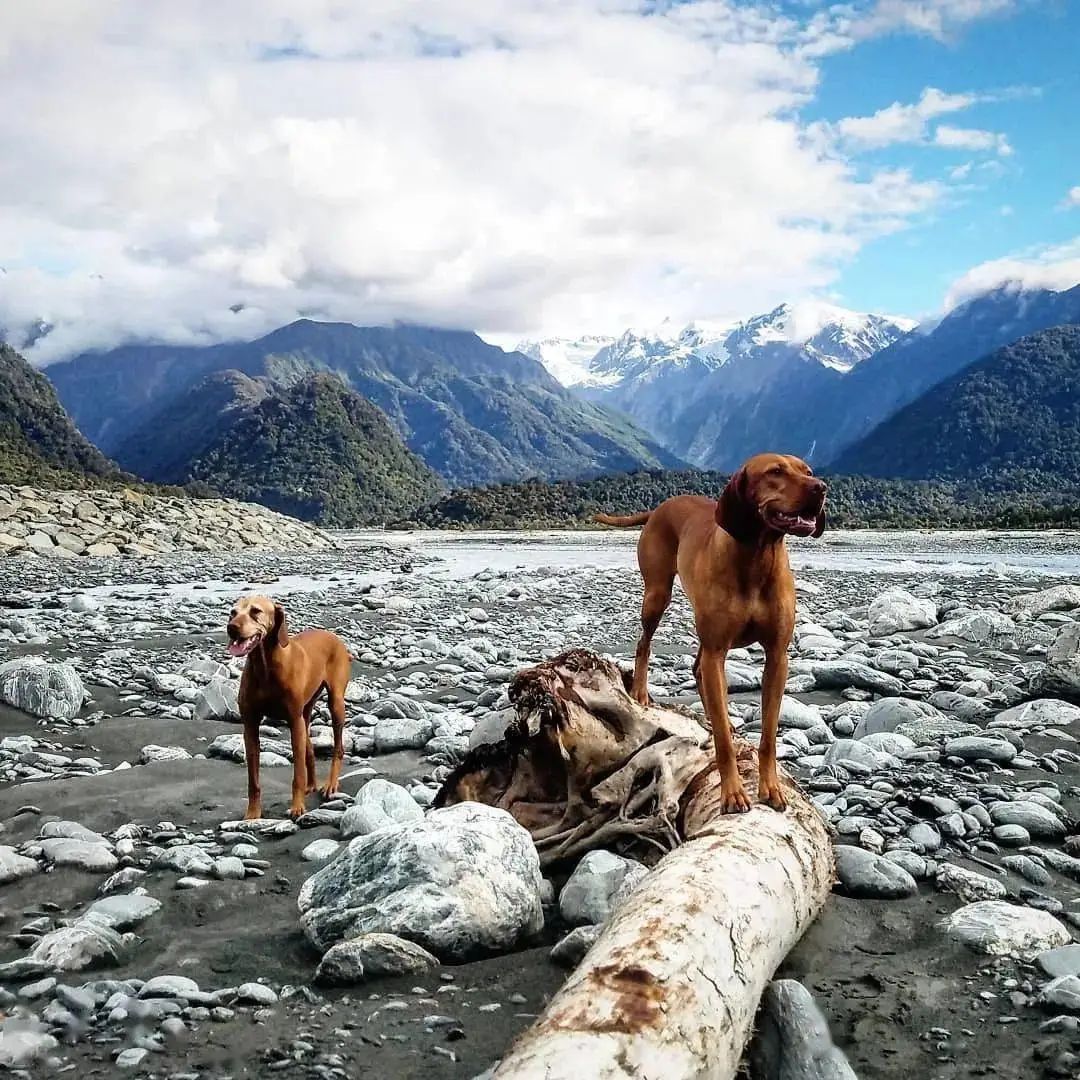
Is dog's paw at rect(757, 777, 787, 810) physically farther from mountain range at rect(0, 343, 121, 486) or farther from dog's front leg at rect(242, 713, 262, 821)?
mountain range at rect(0, 343, 121, 486)

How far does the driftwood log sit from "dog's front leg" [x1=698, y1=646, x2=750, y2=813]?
0.13m

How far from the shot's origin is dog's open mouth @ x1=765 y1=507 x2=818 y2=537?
4227mm

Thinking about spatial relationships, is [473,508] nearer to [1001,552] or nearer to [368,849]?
[1001,552]

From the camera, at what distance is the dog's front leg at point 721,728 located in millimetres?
4692

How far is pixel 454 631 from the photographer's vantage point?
1512 cm

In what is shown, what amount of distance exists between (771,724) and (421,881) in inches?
77.9

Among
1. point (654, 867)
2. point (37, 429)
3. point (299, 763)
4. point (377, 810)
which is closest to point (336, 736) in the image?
point (299, 763)

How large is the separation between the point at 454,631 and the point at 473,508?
9338cm

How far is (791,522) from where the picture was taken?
14.0 ft

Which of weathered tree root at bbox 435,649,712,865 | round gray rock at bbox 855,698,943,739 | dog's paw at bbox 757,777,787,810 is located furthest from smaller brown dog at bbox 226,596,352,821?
round gray rock at bbox 855,698,943,739

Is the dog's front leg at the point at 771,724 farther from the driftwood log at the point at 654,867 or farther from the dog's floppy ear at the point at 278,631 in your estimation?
the dog's floppy ear at the point at 278,631

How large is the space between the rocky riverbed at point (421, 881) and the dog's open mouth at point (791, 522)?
6.01ft

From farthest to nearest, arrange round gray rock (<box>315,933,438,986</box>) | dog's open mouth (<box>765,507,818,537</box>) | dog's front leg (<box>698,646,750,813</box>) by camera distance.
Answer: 1. dog's front leg (<box>698,646,750,813</box>)
2. dog's open mouth (<box>765,507,818,537</box>)
3. round gray rock (<box>315,933,438,986</box>)

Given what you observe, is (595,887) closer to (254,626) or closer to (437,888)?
(437,888)
